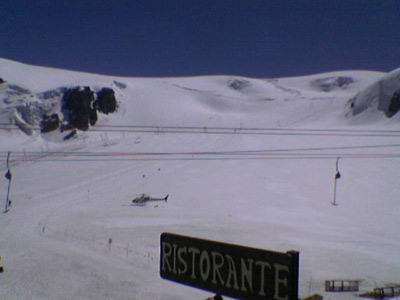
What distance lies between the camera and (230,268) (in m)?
2.04

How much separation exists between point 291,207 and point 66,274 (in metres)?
17.9

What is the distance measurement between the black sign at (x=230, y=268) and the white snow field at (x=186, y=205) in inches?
408

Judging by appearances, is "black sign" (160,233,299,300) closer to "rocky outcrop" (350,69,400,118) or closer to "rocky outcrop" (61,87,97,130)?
"rocky outcrop" (350,69,400,118)

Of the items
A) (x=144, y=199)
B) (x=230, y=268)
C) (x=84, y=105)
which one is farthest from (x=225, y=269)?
(x=84, y=105)

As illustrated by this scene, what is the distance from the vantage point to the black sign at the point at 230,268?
1882mm

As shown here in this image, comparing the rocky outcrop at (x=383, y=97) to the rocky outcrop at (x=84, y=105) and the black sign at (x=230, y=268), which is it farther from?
the black sign at (x=230, y=268)

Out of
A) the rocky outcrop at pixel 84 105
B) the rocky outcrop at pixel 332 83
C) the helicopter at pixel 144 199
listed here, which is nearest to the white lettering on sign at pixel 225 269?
the helicopter at pixel 144 199

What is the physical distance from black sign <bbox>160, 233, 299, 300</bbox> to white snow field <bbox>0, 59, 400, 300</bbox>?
10.4 metres

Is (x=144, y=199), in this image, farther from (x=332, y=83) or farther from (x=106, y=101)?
(x=332, y=83)

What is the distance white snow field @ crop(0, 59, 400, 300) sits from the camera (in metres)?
14.6

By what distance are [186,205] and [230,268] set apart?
27.4 meters

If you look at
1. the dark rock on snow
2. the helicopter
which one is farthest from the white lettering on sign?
the dark rock on snow

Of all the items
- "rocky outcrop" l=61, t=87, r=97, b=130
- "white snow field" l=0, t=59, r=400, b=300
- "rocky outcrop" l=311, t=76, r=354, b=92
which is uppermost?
"rocky outcrop" l=311, t=76, r=354, b=92

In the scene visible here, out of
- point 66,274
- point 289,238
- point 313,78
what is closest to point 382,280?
point 289,238
